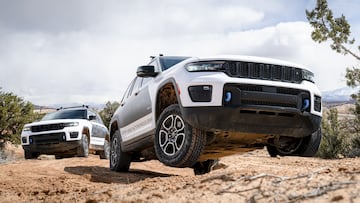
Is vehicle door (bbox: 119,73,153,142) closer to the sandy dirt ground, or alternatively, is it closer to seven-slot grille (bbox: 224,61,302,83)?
the sandy dirt ground

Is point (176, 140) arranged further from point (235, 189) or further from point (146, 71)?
point (235, 189)

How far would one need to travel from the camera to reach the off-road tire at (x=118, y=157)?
8312mm

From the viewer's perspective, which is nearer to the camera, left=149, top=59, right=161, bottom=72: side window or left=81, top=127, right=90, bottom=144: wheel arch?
left=149, top=59, right=161, bottom=72: side window

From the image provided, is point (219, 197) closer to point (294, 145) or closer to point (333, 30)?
point (294, 145)

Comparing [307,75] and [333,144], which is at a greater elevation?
[307,75]

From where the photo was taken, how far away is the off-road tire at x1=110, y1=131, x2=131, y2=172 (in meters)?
8.31

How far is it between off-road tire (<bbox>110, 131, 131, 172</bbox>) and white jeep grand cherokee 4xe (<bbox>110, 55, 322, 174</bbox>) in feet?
6.55

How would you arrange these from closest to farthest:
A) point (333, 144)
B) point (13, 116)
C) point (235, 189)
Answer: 1. point (235, 189)
2. point (333, 144)
3. point (13, 116)

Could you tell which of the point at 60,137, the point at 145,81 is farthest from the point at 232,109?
the point at 60,137

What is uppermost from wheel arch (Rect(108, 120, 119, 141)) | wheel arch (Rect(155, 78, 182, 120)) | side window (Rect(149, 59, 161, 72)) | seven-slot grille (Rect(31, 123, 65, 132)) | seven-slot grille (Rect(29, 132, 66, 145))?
side window (Rect(149, 59, 161, 72))

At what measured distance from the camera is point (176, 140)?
559cm

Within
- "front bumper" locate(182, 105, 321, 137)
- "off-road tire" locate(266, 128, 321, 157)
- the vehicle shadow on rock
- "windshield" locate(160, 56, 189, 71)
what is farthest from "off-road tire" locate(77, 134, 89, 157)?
"front bumper" locate(182, 105, 321, 137)

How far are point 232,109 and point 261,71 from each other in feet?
2.23

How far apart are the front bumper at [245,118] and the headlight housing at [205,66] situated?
48 centimetres
